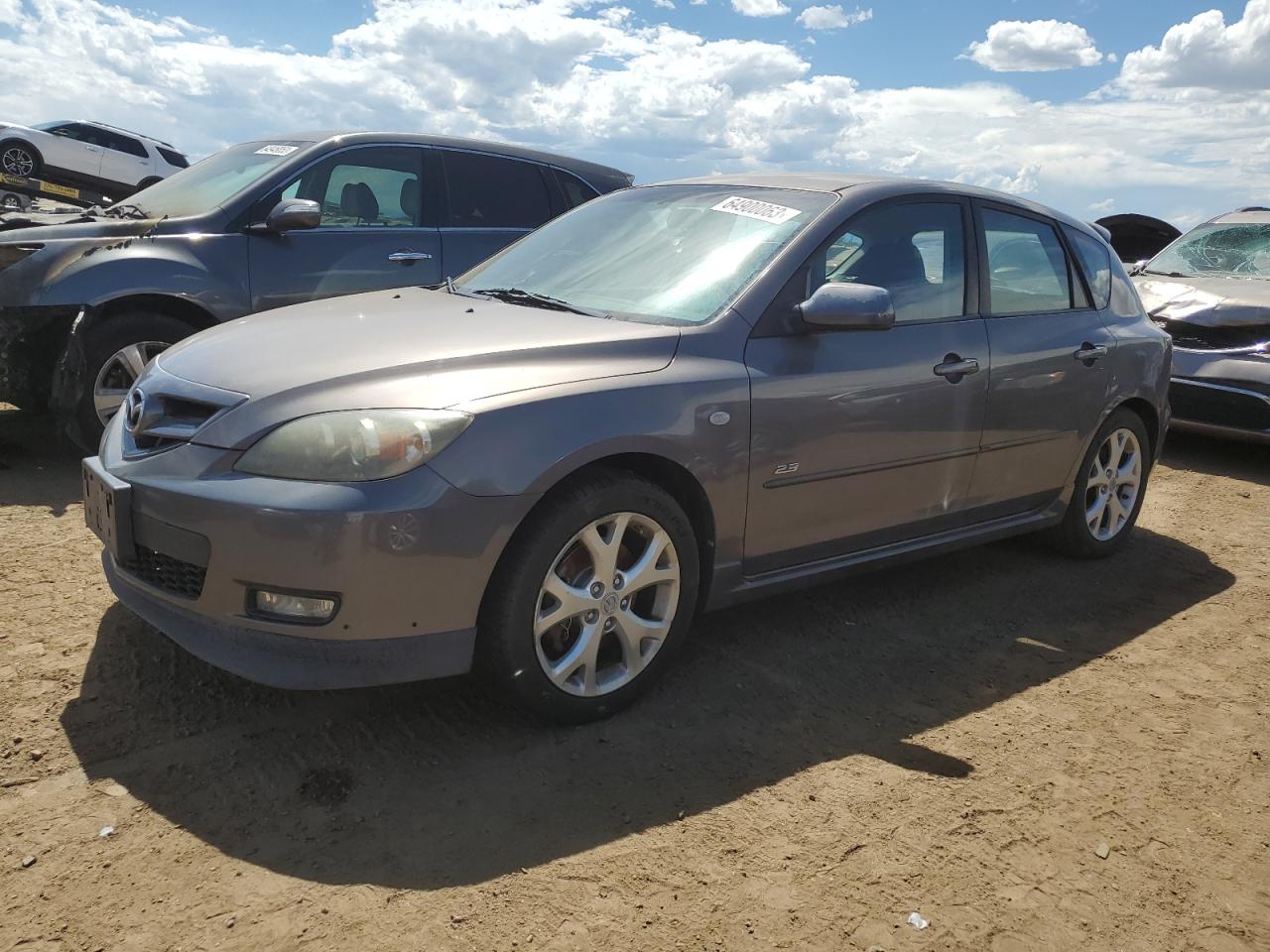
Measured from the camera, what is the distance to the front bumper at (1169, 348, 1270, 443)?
7.14 meters

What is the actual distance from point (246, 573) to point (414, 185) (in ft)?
13.3

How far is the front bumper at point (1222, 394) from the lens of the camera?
7.14m

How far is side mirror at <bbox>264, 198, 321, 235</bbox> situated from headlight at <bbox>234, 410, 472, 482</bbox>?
306 cm

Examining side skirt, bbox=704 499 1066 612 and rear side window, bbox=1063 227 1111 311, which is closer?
side skirt, bbox=704 499 1066 612

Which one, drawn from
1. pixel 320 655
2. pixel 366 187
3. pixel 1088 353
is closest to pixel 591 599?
pixel 320 655

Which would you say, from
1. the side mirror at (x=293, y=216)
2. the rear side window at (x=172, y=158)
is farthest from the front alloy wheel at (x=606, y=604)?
the rear side window at (x=172, y=158)

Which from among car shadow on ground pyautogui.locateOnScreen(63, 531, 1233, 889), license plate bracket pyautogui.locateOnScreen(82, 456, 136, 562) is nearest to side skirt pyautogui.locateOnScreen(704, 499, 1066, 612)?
car shadow on ground pyautogui.locateOnScreen(63, 531, 1233, 889)

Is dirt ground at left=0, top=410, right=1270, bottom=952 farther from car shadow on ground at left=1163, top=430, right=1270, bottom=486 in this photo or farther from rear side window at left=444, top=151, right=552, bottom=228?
car shadow on ground at left=1163, top=430, right=1270, bottom=486

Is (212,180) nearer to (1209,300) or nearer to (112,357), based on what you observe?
(112,357)

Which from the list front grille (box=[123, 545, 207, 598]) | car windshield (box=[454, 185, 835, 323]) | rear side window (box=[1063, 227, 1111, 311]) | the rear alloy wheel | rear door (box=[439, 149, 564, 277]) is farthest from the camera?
the rear alloy wheel

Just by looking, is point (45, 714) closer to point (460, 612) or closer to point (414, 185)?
point (460, 612)

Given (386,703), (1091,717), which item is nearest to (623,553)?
(386,703)

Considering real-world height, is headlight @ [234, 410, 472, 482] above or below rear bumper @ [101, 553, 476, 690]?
above

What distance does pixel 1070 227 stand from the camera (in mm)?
4957
